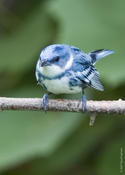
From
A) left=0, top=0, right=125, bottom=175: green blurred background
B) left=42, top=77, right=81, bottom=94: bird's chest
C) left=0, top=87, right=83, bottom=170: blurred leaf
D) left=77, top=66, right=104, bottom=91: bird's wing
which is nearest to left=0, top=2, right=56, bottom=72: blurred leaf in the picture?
left=0, top=0, right=125, bottom=175: green blurred background

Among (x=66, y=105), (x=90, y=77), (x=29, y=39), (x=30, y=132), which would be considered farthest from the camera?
(x=29, y=39)

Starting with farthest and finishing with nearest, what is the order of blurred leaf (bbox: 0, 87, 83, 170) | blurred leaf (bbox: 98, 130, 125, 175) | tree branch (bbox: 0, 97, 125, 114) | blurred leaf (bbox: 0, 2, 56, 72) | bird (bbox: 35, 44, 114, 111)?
blurred leaf (bbox: 0, 2, 56, 72), blurred leaf (bbox: 98, 130, 125, 175), blurred leaf (bbox: 0, 87, 83, 170), bird (bbox: 35, 44, 114, 111), tree branch (bbox: 0, 97, 125, 114)

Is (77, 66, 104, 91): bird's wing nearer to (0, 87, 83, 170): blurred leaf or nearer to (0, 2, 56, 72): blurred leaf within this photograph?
(0, 87, 83, 170): blurred leaf

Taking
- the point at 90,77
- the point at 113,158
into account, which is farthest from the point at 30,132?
the point at 90,77

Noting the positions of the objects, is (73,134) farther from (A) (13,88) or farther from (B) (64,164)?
(A) (13,88)

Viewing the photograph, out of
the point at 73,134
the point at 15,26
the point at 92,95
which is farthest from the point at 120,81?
the point at 15,26

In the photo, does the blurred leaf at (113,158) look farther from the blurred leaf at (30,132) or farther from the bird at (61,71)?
the bird at (61,71)

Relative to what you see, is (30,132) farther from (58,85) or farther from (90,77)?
(58,85)

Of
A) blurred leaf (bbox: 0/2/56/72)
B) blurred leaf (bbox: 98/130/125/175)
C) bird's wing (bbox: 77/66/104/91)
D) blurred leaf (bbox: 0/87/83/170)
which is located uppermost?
blurred leaf (bbox: 0/2/56/72)
